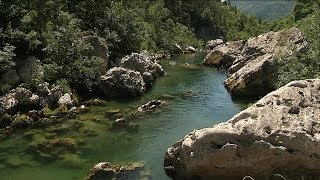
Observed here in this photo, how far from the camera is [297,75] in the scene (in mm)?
35281

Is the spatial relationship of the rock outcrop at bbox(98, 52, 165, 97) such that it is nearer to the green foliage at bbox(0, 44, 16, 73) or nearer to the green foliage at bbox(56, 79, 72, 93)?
the green foliage at bbox(56, 79, 72, 93)

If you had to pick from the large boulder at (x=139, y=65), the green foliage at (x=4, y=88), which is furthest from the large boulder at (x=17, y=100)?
the large boulder at (x=139, y=65)

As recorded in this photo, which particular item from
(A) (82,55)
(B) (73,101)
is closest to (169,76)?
(A) (82,55)

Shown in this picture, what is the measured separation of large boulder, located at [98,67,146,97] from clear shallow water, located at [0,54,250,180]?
5.58 ft

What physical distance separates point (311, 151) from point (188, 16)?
119 meters

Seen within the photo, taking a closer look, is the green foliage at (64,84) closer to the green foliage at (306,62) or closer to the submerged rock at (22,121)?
the submerged rock at (22,121)

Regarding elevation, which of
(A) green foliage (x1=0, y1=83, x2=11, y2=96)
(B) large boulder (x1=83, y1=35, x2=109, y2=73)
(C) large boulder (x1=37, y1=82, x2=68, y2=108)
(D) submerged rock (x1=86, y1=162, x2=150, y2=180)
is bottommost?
(D) submerged rock (x1=86, y1=162, x2=150, y2=180)

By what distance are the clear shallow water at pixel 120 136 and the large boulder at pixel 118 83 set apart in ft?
5.58

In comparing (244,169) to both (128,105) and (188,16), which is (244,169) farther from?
(188,16)

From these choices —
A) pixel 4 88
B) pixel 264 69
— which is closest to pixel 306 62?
pixel 264 69

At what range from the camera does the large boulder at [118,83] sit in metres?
46.2

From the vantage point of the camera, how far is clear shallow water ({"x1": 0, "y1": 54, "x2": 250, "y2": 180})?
1082 inches

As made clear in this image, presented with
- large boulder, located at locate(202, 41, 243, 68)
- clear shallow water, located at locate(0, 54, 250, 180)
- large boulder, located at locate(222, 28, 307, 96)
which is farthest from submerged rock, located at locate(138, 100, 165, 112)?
large boulder, located at locate(202, 41, 243, 68)

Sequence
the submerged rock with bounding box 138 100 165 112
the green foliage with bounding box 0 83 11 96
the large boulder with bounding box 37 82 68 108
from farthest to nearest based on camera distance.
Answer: the submerged rock with bounding box 138 100 165 112 < the large boulder with bounding box 37 82 68 108 < the green foliage with bounding box 0 83 11 96
